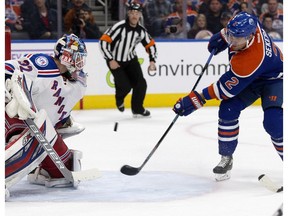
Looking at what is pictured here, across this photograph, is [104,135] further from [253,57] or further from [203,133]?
[253,57]

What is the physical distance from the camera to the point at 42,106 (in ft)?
10.2

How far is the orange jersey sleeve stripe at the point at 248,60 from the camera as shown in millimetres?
3219

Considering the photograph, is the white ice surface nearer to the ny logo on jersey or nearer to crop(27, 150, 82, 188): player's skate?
crop(27, 150, 82, 188): player's skate

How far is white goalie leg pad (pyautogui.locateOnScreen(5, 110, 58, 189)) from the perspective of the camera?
2891 millimetres

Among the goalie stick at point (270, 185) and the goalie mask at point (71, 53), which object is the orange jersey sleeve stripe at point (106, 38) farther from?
the goalie stick at point (270, 185)

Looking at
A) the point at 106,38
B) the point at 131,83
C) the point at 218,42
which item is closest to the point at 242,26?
the point at 218,42

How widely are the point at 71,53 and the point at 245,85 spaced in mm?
804

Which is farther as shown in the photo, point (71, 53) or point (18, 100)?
point (71, 53)

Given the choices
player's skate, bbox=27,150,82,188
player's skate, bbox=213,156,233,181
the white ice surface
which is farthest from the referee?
player's skate, bbox=27,150,82,188

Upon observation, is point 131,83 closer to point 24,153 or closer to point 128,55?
point 128,55

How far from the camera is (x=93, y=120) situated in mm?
5922

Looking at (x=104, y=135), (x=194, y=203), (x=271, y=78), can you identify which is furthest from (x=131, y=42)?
(x=194, y=203)

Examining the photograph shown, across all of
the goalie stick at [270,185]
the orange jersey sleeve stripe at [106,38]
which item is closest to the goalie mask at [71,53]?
the goalie stick at [270,185]

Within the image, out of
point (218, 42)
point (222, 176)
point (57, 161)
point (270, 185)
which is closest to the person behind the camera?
point (57, 161)
